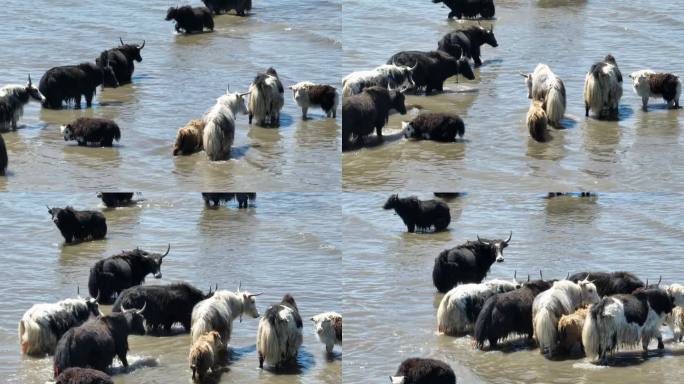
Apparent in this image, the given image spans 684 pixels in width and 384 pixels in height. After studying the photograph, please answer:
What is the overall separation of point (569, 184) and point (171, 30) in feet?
33.4

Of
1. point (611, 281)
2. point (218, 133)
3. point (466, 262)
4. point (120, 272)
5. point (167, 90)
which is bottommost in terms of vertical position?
point (120, 272)

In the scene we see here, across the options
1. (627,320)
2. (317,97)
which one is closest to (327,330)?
(627,320)

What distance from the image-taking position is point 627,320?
553 inches

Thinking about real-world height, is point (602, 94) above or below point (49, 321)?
above

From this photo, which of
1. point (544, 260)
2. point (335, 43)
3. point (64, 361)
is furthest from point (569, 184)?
point (335, 43)

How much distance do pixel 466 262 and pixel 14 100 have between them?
20.9 ft

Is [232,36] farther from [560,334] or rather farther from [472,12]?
[560,334]

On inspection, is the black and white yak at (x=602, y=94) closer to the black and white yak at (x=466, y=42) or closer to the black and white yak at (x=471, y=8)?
the black and white yak at (x=466, y=42)

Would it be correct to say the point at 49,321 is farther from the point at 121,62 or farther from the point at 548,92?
the point at 121,62

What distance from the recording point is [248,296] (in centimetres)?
A: 1530

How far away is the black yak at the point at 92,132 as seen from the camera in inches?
713

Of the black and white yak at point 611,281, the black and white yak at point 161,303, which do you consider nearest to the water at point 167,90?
the black and white yak at point 161,303

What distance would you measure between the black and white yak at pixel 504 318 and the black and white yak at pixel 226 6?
12.8 meters

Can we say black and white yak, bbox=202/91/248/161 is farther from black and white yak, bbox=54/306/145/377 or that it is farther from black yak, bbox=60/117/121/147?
black and white yak, bbox=54/306/145/377
